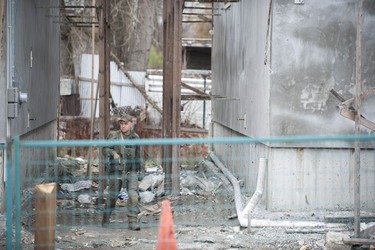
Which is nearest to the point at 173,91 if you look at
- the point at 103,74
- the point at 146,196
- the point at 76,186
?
the point at 103,74

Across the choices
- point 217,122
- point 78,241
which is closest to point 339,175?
point 78,241

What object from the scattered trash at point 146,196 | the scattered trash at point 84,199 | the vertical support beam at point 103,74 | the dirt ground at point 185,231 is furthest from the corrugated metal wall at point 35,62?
the scattered trash at point 146,196

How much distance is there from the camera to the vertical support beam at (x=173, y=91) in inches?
557

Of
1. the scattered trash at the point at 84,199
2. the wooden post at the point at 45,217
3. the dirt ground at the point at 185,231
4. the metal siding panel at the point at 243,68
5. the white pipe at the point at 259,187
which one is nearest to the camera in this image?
the wooden post at the point at 45,217

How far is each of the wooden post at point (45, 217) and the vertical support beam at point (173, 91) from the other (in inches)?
205

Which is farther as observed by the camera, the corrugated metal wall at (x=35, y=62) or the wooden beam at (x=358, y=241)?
the corrugated metal wall at (x=35, y=62)

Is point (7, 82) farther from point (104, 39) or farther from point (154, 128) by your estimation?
point (154, 128)

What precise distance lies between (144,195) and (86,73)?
16449 mm

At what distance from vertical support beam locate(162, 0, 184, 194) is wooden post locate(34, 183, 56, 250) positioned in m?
5.21

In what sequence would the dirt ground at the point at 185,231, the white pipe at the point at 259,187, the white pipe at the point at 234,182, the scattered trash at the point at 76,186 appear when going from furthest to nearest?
the scattered trash at the point at 76,186 < the white pipe at the point at 234,182 < the white pipe at the point at 259,187 < the dirt ground at the point at 185,231

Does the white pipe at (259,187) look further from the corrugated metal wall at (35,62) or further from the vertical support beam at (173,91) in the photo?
the corrugated metal wall at (35,62)

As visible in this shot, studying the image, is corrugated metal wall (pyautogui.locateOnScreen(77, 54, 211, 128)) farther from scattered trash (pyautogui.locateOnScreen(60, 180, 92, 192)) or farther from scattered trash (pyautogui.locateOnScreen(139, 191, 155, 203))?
scattered trash (pyautogui.locateOnScreen(139, 191, 155, 203))

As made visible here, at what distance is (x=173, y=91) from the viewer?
47.4 ft

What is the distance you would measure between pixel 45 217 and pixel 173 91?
694 cm
